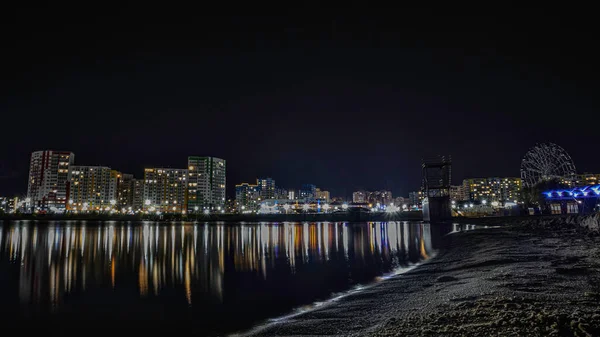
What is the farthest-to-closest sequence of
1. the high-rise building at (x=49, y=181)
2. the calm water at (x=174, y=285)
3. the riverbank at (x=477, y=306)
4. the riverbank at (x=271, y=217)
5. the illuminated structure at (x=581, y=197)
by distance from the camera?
the high-rise building at (x=49, y=181) → the riverbank at (x=271, y=217) → the illuminated structure at (x=581, y=197) → the calm water at (x=174, y=285) → the riverbank at (x=477, y=306)

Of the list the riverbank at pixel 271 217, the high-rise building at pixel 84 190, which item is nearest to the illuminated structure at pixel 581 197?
the riverbank at pixel 271 217

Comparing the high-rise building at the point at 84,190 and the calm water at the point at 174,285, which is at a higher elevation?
the high-rise building at the point at 84,190

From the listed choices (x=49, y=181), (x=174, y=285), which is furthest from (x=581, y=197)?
(x=49, y=181)

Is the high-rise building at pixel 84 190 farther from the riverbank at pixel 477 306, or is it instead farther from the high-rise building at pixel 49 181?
the riverbank at pixel 477 306

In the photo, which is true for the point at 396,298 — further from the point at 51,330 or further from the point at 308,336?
the point at 51,330

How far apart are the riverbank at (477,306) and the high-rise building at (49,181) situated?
213461 millimetres

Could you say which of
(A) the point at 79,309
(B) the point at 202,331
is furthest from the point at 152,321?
(A) the point at 79,309

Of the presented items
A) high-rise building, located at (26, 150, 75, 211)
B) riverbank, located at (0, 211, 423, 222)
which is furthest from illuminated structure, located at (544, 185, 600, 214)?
high-rise building, located at (26, 150, 75, 211)

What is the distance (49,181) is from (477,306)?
229725 millimetres

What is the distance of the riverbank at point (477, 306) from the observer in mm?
7844

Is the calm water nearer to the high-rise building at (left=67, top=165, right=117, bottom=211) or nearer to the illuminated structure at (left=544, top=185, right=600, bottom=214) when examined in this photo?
the illuminated structure at (left=544, top=185, right=600, bottom=214)

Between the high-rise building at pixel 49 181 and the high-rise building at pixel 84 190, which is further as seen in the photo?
the high-rise building at pixel 84 190

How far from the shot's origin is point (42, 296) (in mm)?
16094

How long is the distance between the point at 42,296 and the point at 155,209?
195409 millimetres
